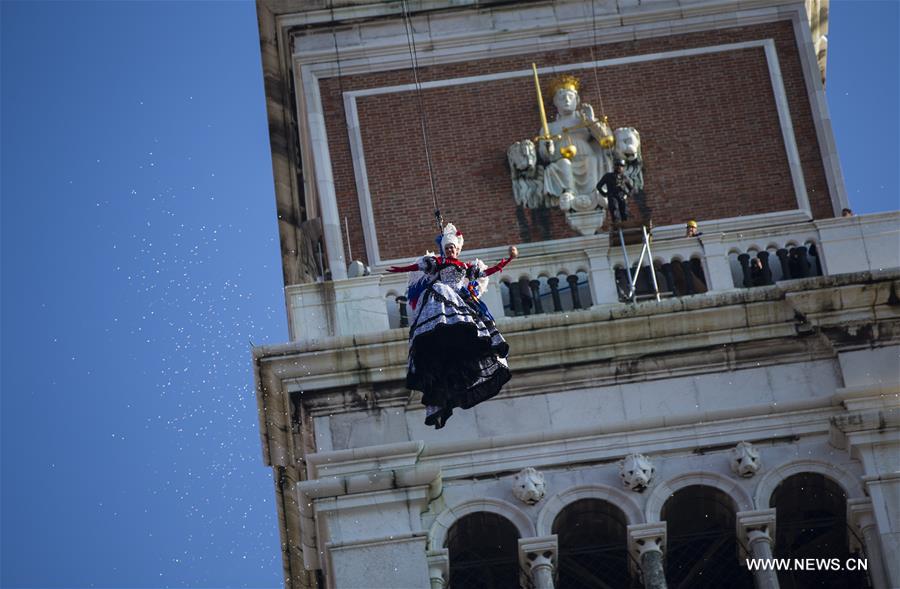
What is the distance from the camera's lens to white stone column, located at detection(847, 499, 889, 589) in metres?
33.5

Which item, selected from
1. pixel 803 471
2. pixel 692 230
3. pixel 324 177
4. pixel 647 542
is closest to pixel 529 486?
pixel 647 542

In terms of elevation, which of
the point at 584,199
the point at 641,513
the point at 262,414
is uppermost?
the point at 584,199

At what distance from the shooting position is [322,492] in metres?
34.0

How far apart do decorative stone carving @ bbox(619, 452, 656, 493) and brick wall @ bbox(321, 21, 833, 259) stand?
4.83 meters

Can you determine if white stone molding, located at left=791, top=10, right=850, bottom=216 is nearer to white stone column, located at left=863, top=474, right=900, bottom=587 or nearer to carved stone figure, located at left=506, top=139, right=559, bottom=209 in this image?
carved stone figure, located at left=506, top=139, right=559, bottom=209

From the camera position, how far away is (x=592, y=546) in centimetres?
3450

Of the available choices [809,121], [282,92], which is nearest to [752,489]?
[809,121]

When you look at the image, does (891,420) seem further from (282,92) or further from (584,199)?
(282,92)

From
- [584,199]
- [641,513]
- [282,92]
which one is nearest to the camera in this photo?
[641,513]

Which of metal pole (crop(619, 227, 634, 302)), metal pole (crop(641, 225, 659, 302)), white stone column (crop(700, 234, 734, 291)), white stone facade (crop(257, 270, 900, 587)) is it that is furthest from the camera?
white stone column (crop(700, 234, 734, 291))

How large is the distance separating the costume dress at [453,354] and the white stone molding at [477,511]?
3.09 meters

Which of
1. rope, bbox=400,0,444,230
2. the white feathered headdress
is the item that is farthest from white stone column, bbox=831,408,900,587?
rope, bbox=400,0,444,230

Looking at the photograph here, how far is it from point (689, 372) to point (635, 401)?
2.61 ft

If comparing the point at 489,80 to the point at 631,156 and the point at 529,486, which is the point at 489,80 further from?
the point at 529,486
